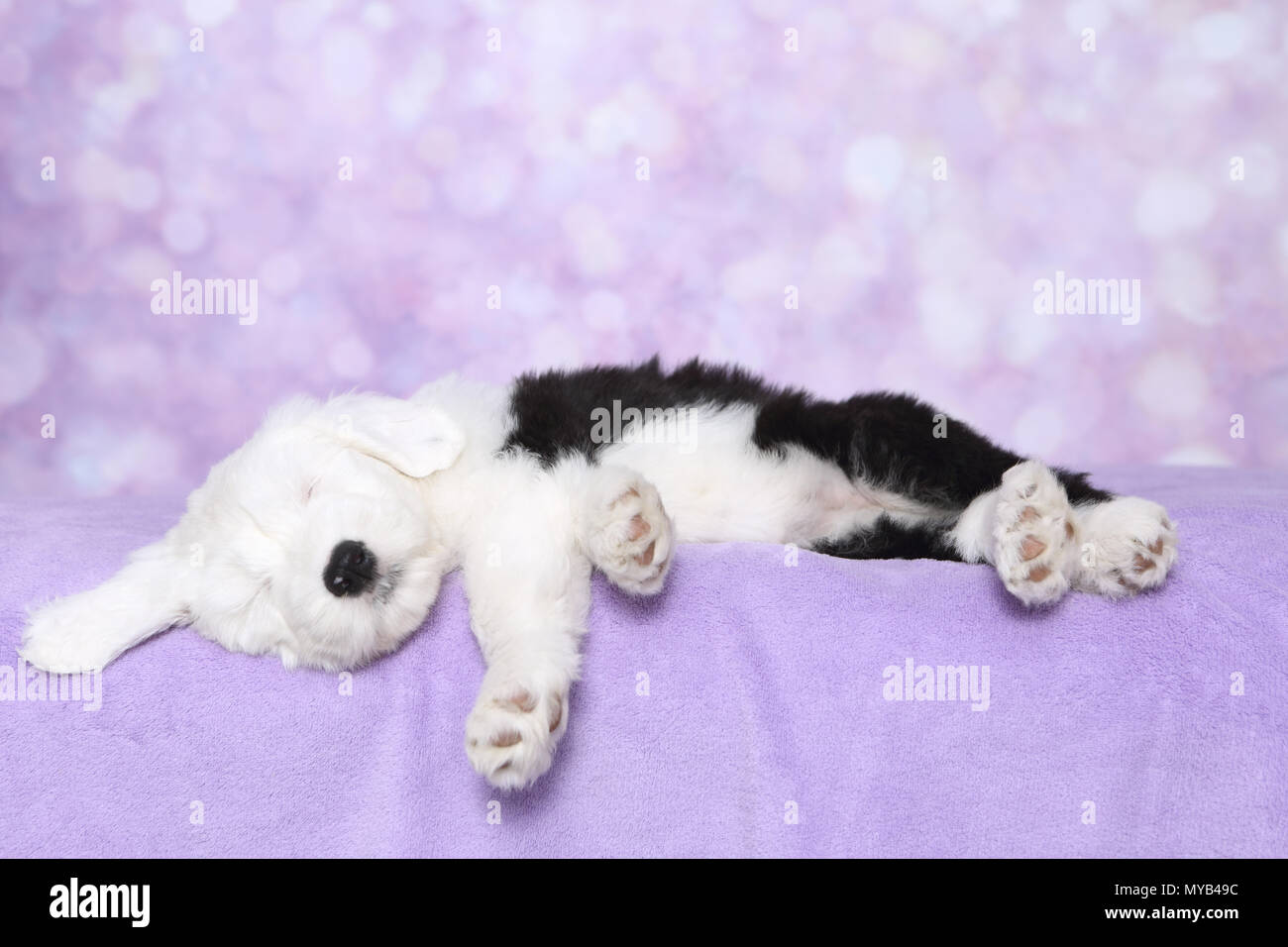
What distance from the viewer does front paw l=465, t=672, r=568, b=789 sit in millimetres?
2287

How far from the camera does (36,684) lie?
2762mm

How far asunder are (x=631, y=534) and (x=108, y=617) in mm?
1279

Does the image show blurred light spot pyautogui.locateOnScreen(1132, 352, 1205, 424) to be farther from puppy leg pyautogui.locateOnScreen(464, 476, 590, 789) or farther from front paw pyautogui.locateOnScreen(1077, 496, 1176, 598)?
puppy leg pyautogui.locateOnScreen(464, 476, 590, 789)

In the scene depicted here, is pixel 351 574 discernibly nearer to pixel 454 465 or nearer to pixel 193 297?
pixel 454 465

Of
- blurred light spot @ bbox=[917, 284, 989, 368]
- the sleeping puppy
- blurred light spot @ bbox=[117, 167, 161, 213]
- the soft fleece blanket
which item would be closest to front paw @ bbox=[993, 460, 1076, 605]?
the sleeping puppy

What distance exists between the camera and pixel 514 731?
2299 millimetres

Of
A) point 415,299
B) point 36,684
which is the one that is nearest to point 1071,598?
point 36,684

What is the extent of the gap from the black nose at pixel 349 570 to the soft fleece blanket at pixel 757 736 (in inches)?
9.4

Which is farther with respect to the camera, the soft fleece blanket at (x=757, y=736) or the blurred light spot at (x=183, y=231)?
the blurred light spot at (x=183, y=231)

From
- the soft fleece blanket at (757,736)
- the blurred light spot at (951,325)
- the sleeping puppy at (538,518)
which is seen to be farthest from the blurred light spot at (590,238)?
the soft fleece blanket at (757,736)

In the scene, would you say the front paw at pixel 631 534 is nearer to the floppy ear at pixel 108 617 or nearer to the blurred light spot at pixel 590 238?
the floppy ear at pixel 108 617

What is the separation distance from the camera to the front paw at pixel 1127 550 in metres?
2.64

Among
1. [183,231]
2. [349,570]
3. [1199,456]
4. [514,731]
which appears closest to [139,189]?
[183,231]

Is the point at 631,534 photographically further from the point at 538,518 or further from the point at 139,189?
the point at 139,189
